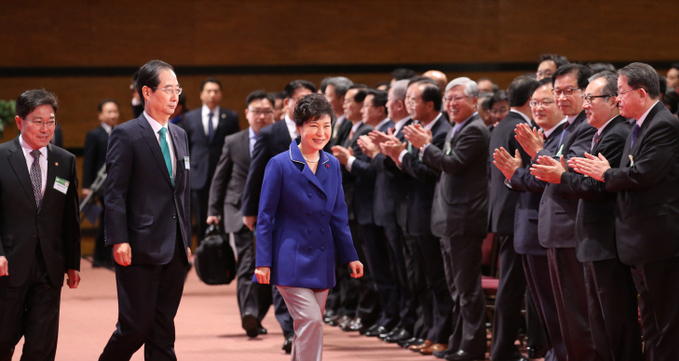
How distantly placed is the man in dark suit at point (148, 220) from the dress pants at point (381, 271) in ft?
7.17

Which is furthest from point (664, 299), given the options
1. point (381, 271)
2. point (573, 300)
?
point (381, 271)

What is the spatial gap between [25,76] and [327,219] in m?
7.33

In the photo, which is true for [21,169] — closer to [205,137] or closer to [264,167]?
[264,167]

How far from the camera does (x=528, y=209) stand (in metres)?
4.20

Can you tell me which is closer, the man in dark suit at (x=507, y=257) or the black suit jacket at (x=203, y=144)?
the man in dark suit at (x=507, y=257)

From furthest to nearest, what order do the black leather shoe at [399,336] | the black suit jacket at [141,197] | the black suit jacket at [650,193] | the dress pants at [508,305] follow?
the black leather shoe at [399,336], the dress pants at [508,305], the black suit jacket at [141,197], the black suit jacket at [650,193]

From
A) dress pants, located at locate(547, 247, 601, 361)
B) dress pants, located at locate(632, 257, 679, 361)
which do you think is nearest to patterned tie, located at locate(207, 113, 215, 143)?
dress pants, located at locate(547, 247, 601, 361)

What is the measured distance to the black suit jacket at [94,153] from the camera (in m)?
8.81

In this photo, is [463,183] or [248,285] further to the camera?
[248,285]

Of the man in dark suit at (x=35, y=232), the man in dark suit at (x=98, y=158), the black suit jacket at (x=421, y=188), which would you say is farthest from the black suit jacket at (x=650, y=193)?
the man in dark suit at (x=98, y=158)

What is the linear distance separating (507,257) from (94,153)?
5.71 metres

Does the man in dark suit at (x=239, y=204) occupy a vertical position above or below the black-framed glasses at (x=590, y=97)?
below

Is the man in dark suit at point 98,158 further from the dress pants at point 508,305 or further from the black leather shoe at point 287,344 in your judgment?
the dress pants at point 508,305

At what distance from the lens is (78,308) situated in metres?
6.68
